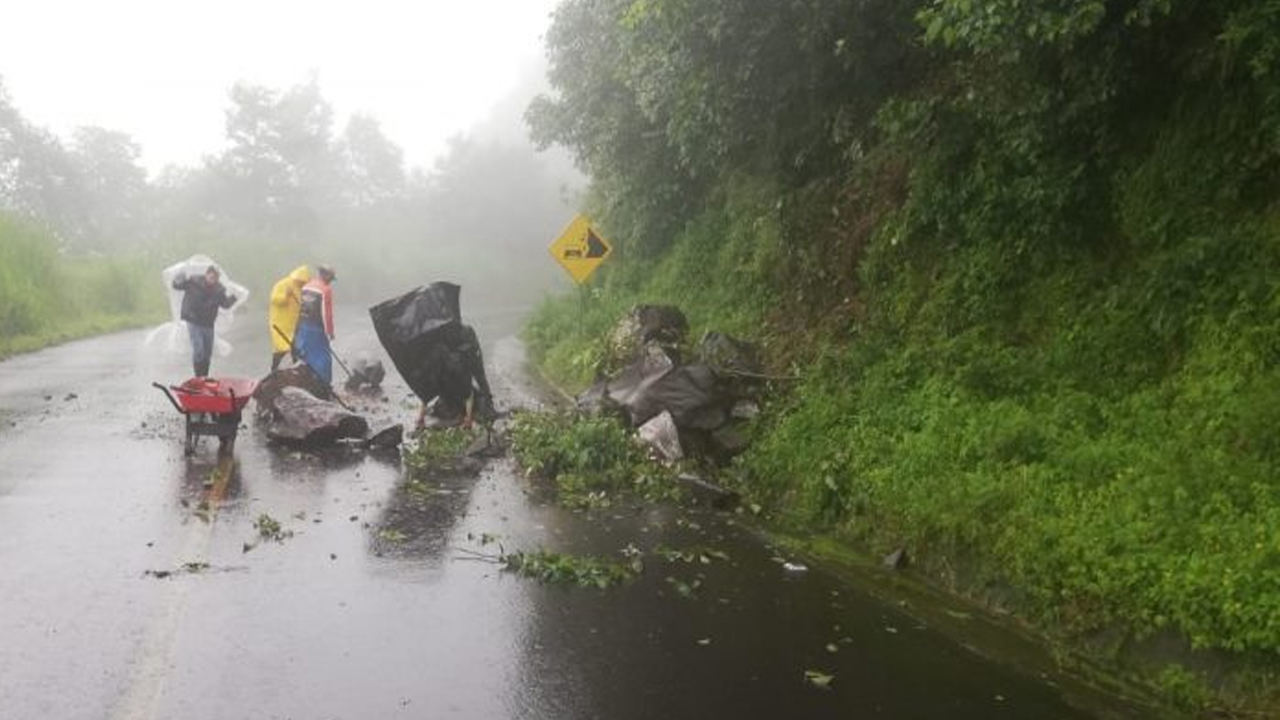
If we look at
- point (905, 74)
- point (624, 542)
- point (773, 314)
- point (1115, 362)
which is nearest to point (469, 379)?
point (773, 314)

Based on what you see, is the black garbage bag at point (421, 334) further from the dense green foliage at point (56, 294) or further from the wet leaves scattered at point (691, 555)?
the dense green foliage at point (56, 294)

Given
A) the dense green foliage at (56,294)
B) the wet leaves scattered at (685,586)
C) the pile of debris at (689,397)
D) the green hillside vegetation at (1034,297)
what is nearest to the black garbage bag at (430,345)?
the pile of debris at (689,397)

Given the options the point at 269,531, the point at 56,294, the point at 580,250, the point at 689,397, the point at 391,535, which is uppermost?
the point at 580,250

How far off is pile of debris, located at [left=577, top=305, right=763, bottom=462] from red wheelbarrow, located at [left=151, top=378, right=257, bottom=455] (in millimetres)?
3679

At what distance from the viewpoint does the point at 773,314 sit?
12.8m

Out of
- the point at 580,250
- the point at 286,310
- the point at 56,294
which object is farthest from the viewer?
the point at 56,294

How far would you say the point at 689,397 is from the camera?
34.7 ft

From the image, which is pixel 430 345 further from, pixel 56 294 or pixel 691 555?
pixel 56 294

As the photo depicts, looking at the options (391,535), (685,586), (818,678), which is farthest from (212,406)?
(818,678)

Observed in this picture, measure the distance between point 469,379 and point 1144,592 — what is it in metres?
8.33

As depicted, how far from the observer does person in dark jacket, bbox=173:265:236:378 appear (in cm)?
1355

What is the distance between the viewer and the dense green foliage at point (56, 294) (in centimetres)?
1997

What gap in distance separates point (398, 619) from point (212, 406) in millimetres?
5131

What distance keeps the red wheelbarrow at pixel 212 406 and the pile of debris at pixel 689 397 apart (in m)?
3.68
